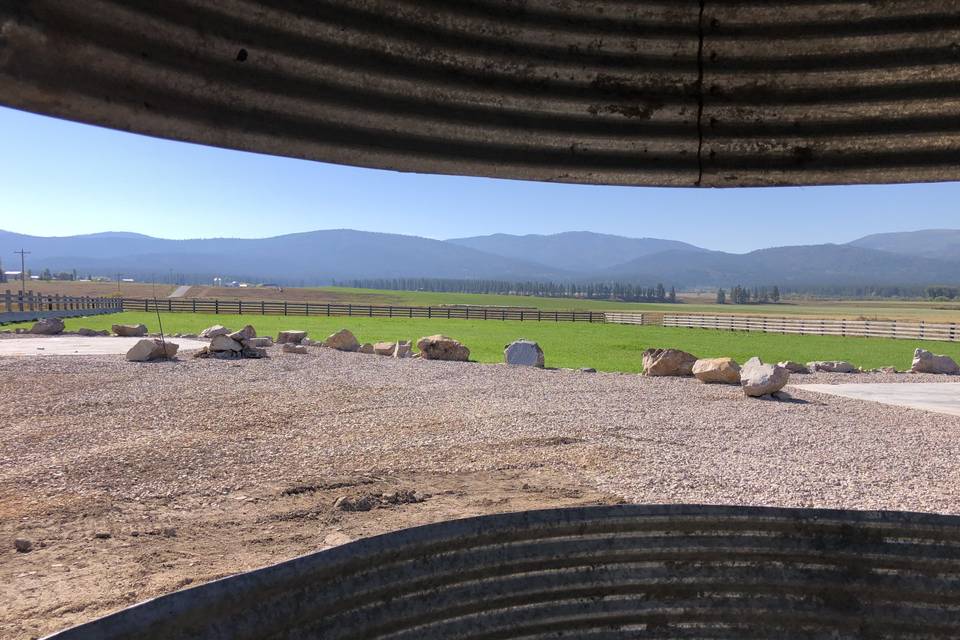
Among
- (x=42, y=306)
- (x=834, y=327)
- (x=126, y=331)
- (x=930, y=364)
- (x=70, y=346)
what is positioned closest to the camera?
(x=930, y=364)

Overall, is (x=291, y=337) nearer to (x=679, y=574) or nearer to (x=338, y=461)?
(x=338, y=461)

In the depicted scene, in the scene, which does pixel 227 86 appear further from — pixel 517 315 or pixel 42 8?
pixel 517 315

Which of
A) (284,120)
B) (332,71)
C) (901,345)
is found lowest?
(901,345)

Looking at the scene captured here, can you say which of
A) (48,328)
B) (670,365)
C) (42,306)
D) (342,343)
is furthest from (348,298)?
(670,365)

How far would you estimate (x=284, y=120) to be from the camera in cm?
310

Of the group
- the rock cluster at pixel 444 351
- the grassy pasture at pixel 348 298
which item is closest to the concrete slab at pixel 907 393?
the rock cluster at pixel 444 351

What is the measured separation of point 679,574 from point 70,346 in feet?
70.4

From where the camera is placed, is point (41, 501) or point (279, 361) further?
point (279, 361)

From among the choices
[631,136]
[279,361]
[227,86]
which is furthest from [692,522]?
[279,361]

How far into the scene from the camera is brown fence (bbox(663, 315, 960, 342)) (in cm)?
3102

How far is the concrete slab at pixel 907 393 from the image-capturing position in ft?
41.2

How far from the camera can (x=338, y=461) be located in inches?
322

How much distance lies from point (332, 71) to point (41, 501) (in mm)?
5681

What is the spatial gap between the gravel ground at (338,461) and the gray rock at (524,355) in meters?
3.67
